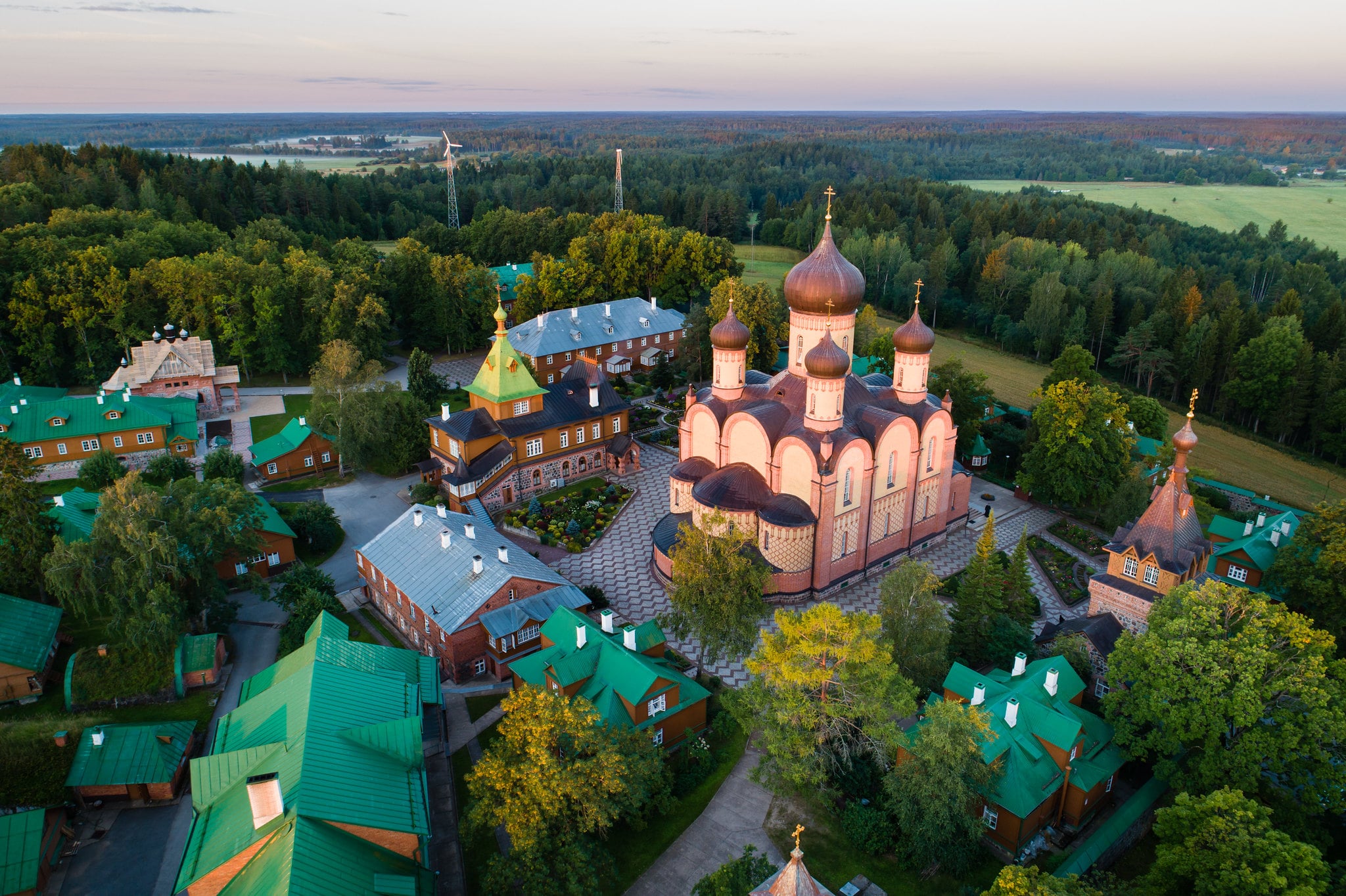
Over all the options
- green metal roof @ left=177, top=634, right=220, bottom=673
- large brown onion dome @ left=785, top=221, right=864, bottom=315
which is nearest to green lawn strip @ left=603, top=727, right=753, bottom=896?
green metal roof @ left=177, top=634, right=220, bottom=673

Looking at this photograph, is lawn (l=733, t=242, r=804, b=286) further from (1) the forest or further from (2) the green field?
(2) the green field

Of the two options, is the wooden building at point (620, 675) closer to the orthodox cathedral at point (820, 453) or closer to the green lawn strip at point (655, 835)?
the green lawn strip at point (655, 835)

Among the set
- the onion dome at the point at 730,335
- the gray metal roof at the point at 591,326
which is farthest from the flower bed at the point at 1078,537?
the gray metal roof at the point at 591,326

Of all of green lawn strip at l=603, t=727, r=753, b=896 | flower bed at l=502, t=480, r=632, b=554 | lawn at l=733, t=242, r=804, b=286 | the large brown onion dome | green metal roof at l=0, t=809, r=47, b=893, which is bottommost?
Answer: green lawn strip at l=603, t=727, r=753, b=896

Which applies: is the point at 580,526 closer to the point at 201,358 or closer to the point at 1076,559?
the point at 1076,559

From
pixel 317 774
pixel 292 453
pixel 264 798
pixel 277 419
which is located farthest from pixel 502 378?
pixel 264 798

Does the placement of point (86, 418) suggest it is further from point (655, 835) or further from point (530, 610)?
point (655, 835)
